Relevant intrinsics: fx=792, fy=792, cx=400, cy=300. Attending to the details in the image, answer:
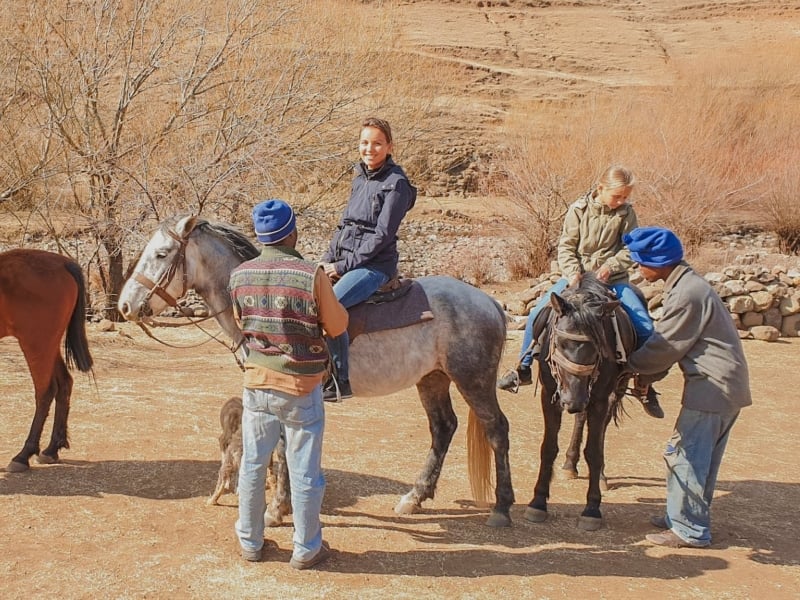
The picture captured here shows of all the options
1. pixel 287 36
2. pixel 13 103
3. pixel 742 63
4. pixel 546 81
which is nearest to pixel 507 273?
pixel 287 36

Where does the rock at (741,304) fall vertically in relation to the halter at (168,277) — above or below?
below

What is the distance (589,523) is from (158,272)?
322 centimetres

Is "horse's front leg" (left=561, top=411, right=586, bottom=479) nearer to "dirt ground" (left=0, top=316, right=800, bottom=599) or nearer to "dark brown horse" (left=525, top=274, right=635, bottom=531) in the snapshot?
"dirt ground" (left=0, top=316, right=800, bottom=599)

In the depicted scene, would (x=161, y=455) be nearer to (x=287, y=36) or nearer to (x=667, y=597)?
(x=667, y=597)

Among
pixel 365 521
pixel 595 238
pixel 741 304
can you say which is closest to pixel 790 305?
pixel 741 304

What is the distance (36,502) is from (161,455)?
3.91ft

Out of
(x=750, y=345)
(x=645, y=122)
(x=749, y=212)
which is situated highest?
(x=645, y=122)

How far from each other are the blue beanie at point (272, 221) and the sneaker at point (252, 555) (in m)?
1.75

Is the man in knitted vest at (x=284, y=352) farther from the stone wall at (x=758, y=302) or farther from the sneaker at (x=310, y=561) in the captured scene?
the stone wall at (x=758, y=302)

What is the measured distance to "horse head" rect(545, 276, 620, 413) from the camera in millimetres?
4789

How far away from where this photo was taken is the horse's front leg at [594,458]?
527 cm

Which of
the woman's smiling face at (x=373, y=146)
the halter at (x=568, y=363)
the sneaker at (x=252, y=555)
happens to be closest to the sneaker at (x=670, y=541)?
the halter at (x=568, y=363)

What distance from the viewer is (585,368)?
4.77 metres

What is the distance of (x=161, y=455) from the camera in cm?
630
